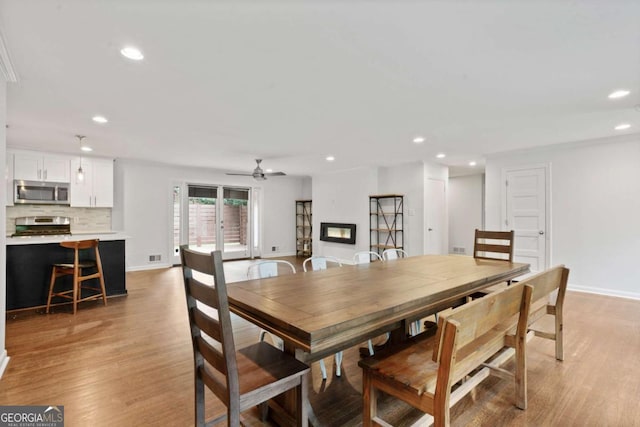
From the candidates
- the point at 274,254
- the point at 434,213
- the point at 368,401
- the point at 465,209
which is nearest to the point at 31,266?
the point at 368,401

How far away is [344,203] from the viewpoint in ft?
25.1

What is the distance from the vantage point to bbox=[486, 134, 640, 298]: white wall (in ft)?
14.3

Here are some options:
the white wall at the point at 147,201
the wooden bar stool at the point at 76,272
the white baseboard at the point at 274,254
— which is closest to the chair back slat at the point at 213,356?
the wooden bar stool at the point at 76,272

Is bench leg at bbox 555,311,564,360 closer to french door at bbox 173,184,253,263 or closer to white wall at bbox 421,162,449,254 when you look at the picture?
white wall at bbox 421,162,449,254

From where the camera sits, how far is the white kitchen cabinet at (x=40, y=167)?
16.9ft

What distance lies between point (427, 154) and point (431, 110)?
8.44 feet

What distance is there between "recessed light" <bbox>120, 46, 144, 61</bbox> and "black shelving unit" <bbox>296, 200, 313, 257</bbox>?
6996mm

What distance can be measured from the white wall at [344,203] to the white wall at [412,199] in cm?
54

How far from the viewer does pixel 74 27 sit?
5.97ft

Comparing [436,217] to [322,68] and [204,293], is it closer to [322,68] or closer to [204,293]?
[322,68]

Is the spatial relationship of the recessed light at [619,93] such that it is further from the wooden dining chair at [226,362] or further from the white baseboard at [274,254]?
the white baseboard at [274,254]

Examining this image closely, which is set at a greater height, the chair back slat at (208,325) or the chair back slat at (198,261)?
the chair back slat at (198,261)

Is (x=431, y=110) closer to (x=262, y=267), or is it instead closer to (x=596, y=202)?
(x=262, y=267)

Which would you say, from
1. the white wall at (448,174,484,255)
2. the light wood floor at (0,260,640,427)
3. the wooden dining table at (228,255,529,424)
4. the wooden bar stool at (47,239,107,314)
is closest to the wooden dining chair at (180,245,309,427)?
the wooden dining table at (228,255,529,424)
